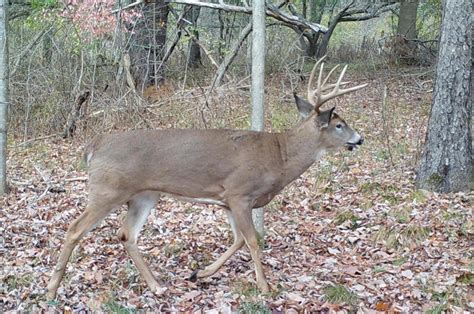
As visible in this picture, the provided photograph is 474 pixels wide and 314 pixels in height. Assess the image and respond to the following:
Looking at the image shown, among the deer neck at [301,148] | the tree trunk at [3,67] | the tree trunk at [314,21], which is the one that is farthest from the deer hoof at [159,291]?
the tree trunk at [314,21]

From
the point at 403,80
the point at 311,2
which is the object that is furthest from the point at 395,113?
the point at 311,2

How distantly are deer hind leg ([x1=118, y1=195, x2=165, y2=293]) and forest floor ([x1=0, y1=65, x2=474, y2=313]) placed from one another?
0.54 feet

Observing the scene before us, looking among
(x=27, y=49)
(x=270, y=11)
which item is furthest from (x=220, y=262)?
(x=270, y=11)

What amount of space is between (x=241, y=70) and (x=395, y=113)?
374 cm

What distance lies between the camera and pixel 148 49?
1360cm

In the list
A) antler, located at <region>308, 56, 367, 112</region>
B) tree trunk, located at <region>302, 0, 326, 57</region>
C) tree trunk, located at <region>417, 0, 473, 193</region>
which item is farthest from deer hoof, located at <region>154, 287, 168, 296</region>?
tree trunk, located at <region>302, 0, 326, 57</region>

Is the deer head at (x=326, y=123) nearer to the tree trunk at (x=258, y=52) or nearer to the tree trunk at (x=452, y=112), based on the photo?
the tree trunk at (x=258, y=52)

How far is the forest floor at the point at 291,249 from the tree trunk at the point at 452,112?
282 mm

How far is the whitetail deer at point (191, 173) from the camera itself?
19.2ft

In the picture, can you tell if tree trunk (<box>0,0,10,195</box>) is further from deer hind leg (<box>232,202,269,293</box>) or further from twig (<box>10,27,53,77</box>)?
deer hind leg (<box>232,202,269,293</box>)

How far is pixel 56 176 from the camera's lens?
10.3 m

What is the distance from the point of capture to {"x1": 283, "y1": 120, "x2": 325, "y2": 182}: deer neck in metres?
6.44

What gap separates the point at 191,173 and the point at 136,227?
76cm

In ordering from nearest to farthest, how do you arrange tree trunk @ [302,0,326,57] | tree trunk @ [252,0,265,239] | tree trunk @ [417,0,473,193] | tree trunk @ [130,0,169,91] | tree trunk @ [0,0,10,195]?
tree trunk @ [252,0,265,239]
tree trunk @ [417,0,473,193]
tree trunk @ [0,0,10,195]
tree trunk @ [130,0,169,91]
tree trunk @ [302,0,326,57]
